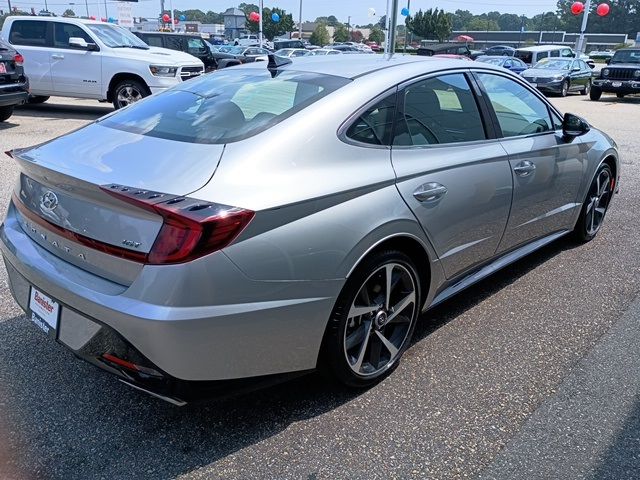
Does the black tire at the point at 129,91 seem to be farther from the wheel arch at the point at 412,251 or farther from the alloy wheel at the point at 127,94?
the wheel arch at the point at 412,251

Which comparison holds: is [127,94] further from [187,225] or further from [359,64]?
[187,225]

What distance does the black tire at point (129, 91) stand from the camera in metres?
11.1

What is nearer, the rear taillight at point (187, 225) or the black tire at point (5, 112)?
the rear taillight at point (187, 225)

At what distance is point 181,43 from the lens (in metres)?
18.0

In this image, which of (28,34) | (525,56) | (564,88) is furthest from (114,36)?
(525,56)

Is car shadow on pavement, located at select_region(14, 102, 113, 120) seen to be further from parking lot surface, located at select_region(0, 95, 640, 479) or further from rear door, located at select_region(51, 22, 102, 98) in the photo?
parking lot surface, located at select_region(0, 95, 640, 479)

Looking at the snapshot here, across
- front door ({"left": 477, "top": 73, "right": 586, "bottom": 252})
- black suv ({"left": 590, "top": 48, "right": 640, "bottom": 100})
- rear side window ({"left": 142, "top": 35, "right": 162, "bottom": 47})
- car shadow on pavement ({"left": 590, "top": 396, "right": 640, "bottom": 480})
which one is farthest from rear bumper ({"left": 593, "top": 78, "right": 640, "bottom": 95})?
car shadow on pavement ({"left": 590, "top": 396, "right": 640, "bottom": 480})

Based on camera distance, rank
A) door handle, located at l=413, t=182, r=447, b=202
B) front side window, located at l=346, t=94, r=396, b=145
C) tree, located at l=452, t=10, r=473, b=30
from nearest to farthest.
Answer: front side window, located at l=346, t=94, r=396, b=145, door handle, located at l=413, t=182, r=447, b=202, tree, located at l=452, t=10, r=473, b=30

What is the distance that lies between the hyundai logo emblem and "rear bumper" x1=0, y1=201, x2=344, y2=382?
0.20 metres

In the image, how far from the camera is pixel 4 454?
7.72ft

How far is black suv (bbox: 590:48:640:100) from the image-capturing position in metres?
19.9

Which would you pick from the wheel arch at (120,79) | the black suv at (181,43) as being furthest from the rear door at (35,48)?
the black suv at (181,43)

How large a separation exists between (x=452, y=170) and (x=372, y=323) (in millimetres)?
960

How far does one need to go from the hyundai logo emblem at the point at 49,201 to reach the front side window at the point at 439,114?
1.63 meters
